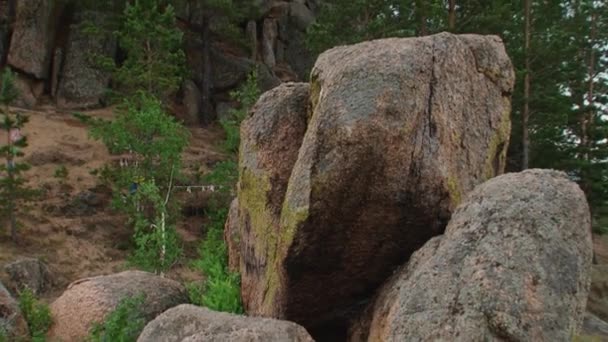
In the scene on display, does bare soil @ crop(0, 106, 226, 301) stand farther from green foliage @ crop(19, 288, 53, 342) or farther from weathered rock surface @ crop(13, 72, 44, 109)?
green foliage @ crop(19, 288, 53, 342)

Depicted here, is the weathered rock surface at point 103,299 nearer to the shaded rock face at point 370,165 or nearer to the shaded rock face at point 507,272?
the shaded rock face at point 370,165

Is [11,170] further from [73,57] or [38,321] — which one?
[73,57]

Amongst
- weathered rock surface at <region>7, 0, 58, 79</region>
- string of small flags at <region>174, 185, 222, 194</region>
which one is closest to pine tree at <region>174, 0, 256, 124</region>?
weathered rock surface at <region>7, 0, 58, 79</region>

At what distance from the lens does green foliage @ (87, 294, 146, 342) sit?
1035 cm

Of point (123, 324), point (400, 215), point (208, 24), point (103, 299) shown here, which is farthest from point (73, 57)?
point (400, 215)

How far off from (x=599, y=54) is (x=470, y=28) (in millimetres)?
9869

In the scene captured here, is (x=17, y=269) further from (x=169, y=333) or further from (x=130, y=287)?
(x=169, y=333)

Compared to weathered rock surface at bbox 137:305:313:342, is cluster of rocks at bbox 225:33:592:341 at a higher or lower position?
higher

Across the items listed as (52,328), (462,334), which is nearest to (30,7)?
(52,328)

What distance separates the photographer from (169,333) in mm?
8266

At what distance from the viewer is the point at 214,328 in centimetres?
798

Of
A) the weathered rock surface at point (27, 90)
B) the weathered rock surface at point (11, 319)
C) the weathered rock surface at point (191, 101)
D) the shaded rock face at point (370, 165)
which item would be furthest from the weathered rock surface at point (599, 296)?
the weathered rock surface at point (27, 90)

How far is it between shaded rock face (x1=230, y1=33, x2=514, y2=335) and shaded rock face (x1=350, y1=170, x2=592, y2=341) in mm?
1014

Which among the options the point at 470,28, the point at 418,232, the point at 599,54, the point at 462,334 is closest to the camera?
the point at 462,334
